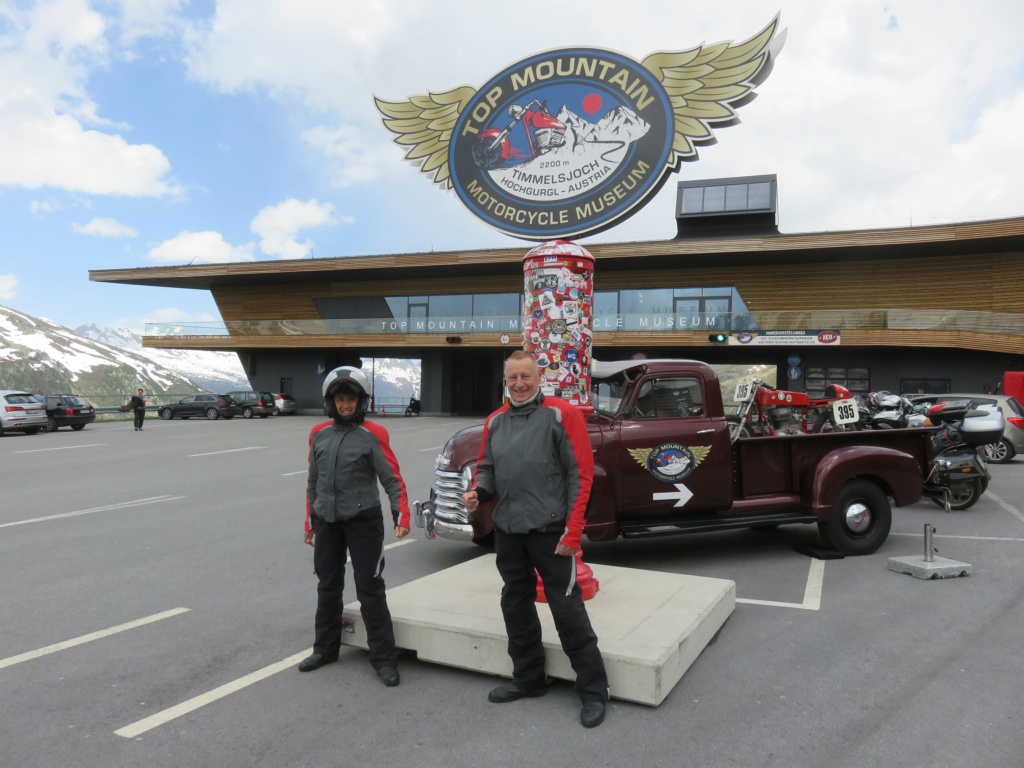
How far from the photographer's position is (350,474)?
173 inches

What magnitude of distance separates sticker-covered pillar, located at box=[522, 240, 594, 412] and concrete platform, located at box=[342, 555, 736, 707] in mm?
1996

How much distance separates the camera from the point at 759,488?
293 inches

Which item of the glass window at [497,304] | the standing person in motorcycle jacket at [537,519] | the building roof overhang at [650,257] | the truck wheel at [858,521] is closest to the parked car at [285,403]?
the building roof overhang at [650,257]

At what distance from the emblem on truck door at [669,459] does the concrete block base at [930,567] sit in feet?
6.97

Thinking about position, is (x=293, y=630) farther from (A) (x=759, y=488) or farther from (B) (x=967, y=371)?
(B) (x=967, y=371)

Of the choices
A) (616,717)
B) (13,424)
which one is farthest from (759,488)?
(13,424)

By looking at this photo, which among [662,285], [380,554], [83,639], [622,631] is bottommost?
[83,639]

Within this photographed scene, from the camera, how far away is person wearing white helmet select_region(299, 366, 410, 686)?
4355 mm

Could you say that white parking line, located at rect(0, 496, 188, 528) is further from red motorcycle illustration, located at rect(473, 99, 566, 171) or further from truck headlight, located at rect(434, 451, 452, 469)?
red motorcycle illustration, located at rect(473, 99, 566, 171)

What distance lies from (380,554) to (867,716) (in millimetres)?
2835

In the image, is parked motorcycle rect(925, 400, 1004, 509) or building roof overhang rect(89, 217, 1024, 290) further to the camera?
building roof overhang rect(89, 217, 1024, 290)

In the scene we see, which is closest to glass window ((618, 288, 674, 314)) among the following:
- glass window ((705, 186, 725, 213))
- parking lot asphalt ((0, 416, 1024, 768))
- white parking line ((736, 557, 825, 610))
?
glass window ((705, 186, 725, 213))

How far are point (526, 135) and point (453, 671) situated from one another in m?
11.5

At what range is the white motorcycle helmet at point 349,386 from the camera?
14.4 feet
